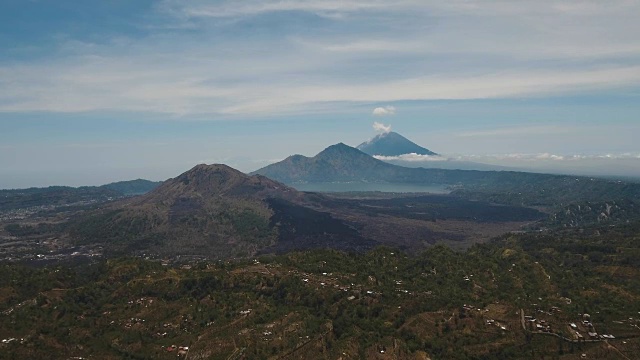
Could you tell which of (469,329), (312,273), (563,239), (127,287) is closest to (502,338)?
(469,329)

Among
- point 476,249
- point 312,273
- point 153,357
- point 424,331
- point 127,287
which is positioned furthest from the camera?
point 476,249

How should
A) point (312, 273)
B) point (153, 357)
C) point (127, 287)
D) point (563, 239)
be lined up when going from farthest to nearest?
point (563, 239) → point (312, 273) → point (127, 287) → point (153, 357)

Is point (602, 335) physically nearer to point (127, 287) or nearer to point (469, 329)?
point (469, 329)

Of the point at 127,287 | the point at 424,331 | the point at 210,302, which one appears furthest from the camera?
the point at 127,287

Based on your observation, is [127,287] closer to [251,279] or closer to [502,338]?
[251,279]

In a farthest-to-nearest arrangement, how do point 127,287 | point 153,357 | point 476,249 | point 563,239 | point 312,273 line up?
1. point 563,239
2. point 476,249
3. point 312,273
4. point 127,287
5. point 153,357

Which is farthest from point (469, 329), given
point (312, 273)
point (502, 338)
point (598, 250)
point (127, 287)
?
point (598, 250)

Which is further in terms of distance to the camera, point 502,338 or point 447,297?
point 447,297

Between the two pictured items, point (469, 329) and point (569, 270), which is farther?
point (569, 270)

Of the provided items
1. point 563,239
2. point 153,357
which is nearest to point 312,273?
point 153,357
